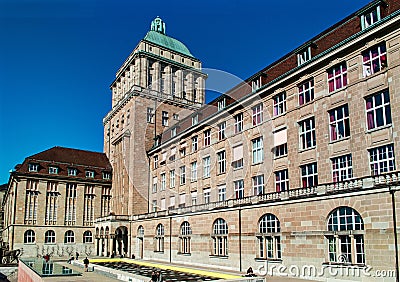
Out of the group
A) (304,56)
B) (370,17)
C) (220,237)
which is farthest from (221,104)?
(370,17)

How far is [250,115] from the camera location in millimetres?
36719

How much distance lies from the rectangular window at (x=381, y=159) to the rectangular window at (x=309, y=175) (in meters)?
4.94

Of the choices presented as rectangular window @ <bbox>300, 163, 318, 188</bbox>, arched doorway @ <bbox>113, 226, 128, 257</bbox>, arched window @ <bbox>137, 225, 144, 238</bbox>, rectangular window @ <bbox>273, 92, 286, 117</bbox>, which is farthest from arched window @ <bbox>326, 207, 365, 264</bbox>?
arched doorway @ <bbox>113, 226, 128, 257</bbox>

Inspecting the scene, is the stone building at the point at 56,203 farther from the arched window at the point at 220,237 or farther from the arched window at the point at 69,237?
the arched window at the point at 220,237

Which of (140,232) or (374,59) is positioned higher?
(374,59)

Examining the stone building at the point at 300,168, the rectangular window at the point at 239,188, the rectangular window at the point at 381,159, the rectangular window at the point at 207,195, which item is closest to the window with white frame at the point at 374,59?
the stone building at the point at 300,168

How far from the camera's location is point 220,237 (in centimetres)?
3544

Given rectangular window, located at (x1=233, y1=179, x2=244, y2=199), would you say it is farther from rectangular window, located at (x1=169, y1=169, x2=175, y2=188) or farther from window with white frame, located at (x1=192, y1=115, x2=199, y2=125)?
rectangular window, located at (x1=169, y1=169, x2=175, y2=188)

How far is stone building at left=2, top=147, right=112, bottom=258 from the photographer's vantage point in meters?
58.3

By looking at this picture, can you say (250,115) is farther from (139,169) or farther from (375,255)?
(139,169)

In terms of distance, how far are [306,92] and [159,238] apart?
26.5m

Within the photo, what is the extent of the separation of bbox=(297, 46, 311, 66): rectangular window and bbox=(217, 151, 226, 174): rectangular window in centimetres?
1306

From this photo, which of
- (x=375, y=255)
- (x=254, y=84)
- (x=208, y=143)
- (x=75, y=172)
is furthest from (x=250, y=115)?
(x=75, y=172)

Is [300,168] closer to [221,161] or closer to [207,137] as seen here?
[221,161]
